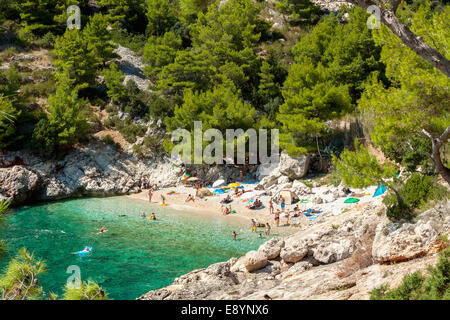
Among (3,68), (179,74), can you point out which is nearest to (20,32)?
(3,68)

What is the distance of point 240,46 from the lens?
38625 millimetres

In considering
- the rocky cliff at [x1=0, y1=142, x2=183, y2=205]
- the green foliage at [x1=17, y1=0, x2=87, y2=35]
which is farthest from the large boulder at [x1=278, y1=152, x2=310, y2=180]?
the green foliage at [x1=17, y1=0, x2=87, y2=35]

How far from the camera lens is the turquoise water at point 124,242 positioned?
1435 cm

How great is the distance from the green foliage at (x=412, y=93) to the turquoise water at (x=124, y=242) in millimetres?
10017

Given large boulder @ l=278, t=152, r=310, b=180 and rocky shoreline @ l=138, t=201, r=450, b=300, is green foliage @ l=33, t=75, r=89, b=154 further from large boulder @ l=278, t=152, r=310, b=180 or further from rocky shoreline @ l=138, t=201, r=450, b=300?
rocky shoreline @ l=138, t=201, r=450, b=300

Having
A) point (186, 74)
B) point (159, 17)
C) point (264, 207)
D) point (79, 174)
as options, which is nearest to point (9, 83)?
point (79, 174)

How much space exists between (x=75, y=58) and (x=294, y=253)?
31.9 metres

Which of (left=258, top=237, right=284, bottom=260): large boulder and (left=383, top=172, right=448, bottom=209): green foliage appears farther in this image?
(left=258, top=237, right=284, bottom=260): large boulder

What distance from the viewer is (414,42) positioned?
5707 mm

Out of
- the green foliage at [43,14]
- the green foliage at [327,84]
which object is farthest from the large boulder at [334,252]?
the green foliage at [43,14]

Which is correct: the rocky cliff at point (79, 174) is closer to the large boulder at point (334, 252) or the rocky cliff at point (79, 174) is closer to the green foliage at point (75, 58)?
the green foliage at point (75, 58)

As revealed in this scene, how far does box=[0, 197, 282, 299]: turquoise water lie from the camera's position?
14.4 m

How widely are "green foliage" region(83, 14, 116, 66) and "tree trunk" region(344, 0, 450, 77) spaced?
120ft

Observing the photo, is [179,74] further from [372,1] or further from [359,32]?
[372,1]
